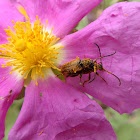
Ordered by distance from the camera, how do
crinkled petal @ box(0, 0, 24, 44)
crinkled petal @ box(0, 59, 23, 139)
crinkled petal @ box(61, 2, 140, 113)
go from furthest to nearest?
crinkled petal @ box(0, 0, 24, 44), crinkled petal @ box(0, 59, 23, 139), crinkled petal @ box(61, 2, 140, 113)

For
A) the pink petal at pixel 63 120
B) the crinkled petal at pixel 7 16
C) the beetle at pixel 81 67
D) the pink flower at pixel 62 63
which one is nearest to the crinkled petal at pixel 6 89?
the pink flower at pixel 62 63

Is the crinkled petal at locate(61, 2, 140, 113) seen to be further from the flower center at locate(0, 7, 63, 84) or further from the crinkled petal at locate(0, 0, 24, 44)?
the crinkled petal at locate(0, 0, 24, 44)

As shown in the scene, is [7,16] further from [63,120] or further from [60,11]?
[63,120]

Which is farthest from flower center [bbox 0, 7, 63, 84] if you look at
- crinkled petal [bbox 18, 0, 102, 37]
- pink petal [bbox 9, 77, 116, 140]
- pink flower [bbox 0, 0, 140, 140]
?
pink petal [bbox 9, 77, 116, 140]

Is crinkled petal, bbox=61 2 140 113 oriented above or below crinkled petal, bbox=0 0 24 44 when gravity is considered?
below

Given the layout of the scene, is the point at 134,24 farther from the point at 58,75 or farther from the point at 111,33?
the point at 58,75

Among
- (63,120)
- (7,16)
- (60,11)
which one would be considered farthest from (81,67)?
(7,16)
